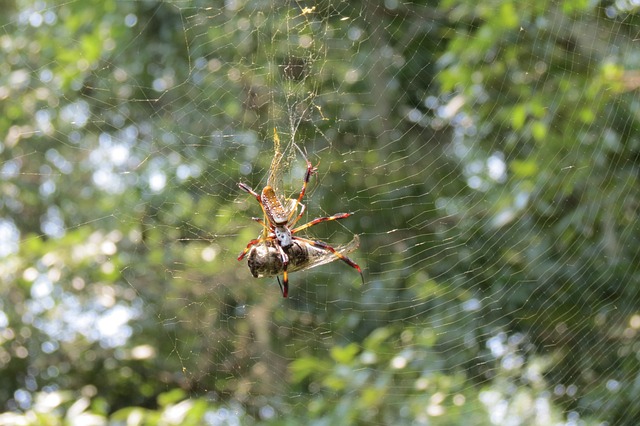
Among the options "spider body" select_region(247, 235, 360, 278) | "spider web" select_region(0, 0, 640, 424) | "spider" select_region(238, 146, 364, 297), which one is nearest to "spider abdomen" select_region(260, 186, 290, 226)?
"spider" select_region(238, 146, 364, 297)

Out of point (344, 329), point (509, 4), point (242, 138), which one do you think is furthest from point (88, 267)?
point (509, 4)

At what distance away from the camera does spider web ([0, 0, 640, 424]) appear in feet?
11.3

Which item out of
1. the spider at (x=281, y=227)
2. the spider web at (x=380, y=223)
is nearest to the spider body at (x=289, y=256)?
the spider at (x=281, y=227)

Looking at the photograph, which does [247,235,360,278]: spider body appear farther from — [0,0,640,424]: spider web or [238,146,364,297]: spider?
[0,0,640,424]: spider web

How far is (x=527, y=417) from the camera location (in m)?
3.80

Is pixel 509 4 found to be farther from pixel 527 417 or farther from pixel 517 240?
pixel 527 417

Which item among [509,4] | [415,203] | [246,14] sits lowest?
[415,203]

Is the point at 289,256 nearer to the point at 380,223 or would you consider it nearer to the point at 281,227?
the point at 281,227

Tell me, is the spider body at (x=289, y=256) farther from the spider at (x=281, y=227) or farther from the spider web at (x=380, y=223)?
the spider web at (x=380, y=223)

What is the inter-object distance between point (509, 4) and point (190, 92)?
2.10 metres

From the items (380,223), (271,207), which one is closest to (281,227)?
(271,207)

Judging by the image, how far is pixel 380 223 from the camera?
4.20 m

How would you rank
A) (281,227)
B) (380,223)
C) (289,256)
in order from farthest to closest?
(380,223), (281,227), (289,256)

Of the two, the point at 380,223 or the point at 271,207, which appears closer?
the point at 271,207
